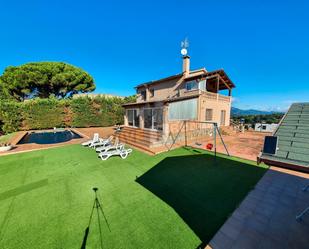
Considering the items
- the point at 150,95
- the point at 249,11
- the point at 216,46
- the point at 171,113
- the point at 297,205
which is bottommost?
the point at 297,205

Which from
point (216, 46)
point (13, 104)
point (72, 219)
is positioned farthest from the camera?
point (216, 46)

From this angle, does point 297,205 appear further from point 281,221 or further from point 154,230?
point 154,230

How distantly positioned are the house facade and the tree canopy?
1449 centimetres

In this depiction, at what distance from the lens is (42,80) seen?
23.7 m

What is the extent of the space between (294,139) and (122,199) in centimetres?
486

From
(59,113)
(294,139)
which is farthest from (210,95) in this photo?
(59,113)

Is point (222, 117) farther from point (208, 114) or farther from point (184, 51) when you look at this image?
point (184, 51)

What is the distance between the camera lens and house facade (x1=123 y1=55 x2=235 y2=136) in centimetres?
1333

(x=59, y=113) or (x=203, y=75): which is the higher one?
(x=203, y=75)

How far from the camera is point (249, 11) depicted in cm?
1386

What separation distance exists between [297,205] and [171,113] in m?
9.93

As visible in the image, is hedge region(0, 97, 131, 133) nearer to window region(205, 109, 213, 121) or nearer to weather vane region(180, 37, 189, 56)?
weather vane region(180, 37, 189, 56)

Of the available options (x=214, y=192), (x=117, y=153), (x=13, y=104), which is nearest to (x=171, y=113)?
(x=117, y=153)

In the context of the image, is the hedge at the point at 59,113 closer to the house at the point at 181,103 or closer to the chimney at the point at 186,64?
the house at the point at 181,103
